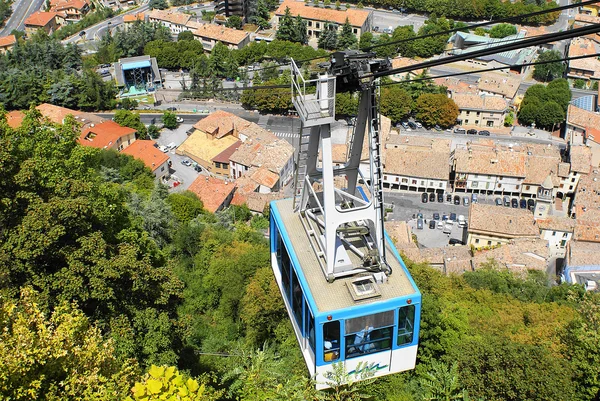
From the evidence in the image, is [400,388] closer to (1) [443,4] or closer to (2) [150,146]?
(2) [150,146]

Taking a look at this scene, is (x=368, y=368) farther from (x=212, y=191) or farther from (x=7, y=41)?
(x=7, y=41)

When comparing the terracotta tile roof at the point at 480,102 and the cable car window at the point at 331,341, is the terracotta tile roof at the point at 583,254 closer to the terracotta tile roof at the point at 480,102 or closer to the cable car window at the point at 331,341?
the terracotta tile roof at the point at 480,102

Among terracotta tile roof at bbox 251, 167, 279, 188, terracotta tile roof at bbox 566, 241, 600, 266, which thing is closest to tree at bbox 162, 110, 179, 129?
terracotta tile roof at bbox 251, 167, 279, 188

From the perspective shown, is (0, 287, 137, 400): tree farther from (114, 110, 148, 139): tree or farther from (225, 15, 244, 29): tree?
(225, 15, 244, 29): tree

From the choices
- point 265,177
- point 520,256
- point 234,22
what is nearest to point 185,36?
point 234,22

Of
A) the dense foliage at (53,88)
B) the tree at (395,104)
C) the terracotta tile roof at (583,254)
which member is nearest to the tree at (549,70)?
the tree at (395,104)

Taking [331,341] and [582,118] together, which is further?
[582,118]
